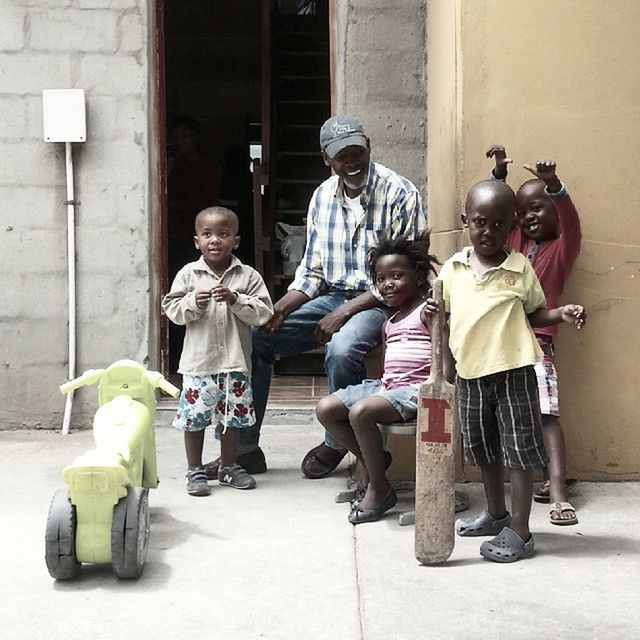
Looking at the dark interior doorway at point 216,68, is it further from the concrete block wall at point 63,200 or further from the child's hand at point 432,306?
the child's hand at point 432,306

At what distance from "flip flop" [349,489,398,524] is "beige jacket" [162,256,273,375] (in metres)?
0.89

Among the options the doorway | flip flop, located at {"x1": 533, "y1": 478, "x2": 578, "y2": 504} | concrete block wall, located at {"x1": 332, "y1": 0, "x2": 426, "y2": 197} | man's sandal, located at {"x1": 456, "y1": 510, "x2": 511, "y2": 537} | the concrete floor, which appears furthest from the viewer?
the doorway

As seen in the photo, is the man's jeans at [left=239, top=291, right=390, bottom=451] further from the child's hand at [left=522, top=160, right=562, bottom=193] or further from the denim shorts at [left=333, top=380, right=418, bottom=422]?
the child's hand at [left=522, top=160, right=562, bottom=193]

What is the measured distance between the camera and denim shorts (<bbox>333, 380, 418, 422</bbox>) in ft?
13.3

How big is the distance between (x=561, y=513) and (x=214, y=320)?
1.73 m

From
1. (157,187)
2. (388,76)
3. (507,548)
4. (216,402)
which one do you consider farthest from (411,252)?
(157,187)

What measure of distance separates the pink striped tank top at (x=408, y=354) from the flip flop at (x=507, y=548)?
31.9 inches

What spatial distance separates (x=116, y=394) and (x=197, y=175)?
4107mm

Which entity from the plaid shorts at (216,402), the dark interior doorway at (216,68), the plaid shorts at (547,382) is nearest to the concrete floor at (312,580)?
the plaid shorts at (216,402)

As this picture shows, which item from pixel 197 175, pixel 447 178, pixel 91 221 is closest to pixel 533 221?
pixel 447 178

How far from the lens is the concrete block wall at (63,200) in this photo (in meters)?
5.98

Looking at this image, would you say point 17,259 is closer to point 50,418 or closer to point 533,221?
point 50,418

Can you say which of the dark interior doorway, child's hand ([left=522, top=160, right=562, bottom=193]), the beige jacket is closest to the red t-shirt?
child's hand ([left=522, top=160, right=562, bottom=193])

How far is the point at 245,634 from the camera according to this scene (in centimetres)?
292
